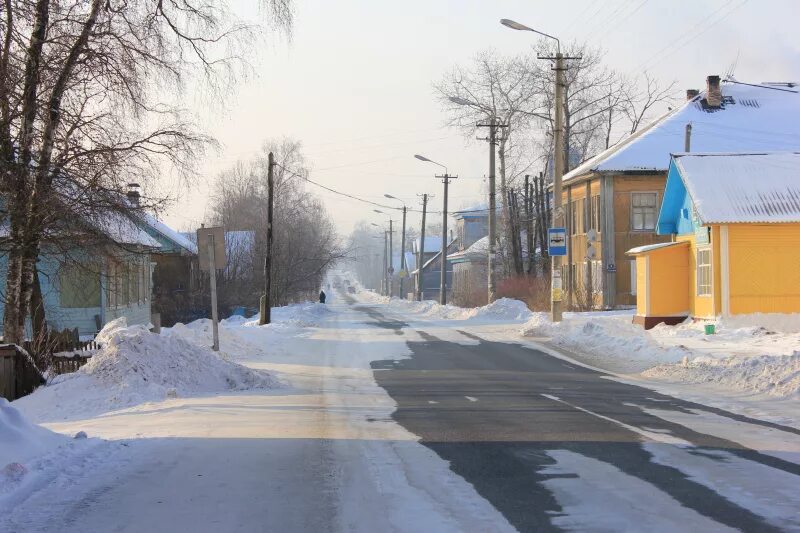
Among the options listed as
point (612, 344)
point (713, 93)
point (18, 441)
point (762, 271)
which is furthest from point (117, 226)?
point (713, 93)

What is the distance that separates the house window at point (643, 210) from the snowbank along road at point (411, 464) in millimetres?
27923

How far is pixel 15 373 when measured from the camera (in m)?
12.9

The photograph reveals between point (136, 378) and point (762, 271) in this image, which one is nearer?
point (136, 378)

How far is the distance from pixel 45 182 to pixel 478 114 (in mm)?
44395

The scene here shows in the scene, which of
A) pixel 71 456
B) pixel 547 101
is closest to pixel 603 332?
pixel 71 456

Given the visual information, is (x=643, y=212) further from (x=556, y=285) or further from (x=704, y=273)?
(x=556, y=285)

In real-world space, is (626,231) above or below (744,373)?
above

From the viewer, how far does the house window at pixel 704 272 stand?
2576 cm

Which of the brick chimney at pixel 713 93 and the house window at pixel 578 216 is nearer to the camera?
the brick chimney at pixel 713 93

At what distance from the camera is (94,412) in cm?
1134

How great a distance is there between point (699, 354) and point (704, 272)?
965 cm

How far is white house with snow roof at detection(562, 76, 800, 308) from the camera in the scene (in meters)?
39.3

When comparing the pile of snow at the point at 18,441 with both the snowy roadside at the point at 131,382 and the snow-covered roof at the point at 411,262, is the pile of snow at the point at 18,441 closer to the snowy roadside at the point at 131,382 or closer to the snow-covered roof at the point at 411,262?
the snowy roadside at the point at 131,382

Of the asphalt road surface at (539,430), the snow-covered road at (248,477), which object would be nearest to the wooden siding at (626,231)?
the asphalt road surface at (539,430)
